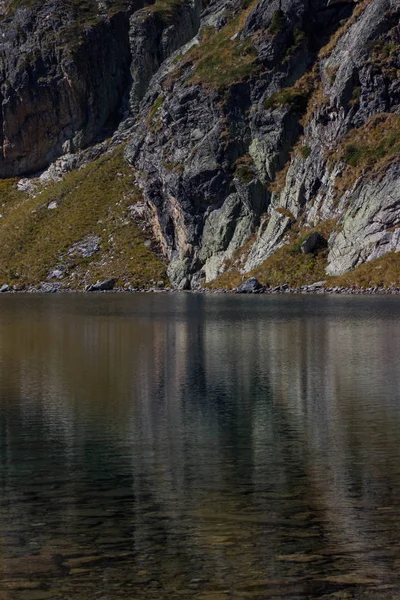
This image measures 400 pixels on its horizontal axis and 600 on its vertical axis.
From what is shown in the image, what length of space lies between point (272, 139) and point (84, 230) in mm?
44546

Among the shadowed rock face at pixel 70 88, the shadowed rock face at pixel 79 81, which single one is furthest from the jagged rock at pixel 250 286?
the shadowed rock face at pixel 70 88

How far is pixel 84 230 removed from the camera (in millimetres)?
163875

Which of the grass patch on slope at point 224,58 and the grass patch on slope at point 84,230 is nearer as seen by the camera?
the grass patch on slope at point 224,58

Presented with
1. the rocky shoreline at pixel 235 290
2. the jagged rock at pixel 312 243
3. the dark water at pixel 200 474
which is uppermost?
the jagged rock at pixel 312 243

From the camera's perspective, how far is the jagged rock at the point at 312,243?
118m

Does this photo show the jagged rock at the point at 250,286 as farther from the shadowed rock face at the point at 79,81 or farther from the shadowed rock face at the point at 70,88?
the shadowed rock face at the point at 70,88

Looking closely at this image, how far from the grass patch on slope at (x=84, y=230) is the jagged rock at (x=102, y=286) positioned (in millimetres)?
1500

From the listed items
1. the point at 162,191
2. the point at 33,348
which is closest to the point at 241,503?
the point at 33,348

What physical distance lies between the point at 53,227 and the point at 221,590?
159444mm

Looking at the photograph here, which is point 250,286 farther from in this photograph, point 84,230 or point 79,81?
point 79,81

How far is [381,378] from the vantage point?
1447 inches

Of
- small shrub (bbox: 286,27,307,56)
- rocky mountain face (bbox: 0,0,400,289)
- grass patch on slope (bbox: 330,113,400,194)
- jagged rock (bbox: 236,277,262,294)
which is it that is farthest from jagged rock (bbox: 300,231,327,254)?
small shrub (bbox: 286,27,307,56)

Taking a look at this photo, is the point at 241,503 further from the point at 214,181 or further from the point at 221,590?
the point at 214,181

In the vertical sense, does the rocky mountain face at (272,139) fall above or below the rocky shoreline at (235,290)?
above
